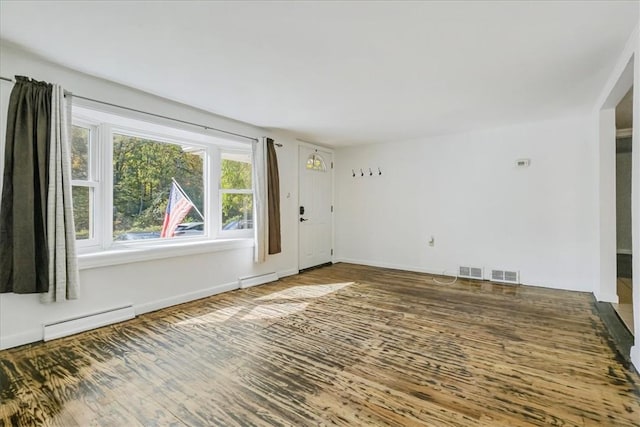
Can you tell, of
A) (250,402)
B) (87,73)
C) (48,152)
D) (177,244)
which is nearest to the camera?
(250,402)

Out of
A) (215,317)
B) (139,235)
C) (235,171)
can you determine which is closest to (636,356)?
(215,317)

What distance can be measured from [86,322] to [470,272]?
4.94 metres

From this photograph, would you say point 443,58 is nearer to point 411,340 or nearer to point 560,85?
point 560,85

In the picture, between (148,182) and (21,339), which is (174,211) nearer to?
(148,182)

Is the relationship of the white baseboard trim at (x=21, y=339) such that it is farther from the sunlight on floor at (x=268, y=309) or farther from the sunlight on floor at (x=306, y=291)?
the sunlight on floor at (x=306, y=291)

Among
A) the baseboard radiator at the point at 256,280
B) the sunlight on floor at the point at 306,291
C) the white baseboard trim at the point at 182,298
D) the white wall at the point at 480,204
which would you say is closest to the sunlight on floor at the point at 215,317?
the sunlight on floor at the point at 306,291

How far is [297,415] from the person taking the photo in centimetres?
164

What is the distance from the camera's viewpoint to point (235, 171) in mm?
4555

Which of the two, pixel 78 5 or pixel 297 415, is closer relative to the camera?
pixel 297 415

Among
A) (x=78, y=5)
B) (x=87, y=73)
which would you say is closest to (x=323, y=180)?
(x=87, y=73)

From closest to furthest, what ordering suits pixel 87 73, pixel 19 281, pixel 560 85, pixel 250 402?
pixel 250 402 → pixel 19 281 → pixel 87 73 → pixel 560 85

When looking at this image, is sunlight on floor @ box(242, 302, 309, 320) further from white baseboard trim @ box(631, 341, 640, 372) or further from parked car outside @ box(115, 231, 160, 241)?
white baseboard trim @ box(631, 341, 640, 372)

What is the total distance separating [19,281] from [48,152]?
105 centimetres

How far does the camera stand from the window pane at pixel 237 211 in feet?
14.6
